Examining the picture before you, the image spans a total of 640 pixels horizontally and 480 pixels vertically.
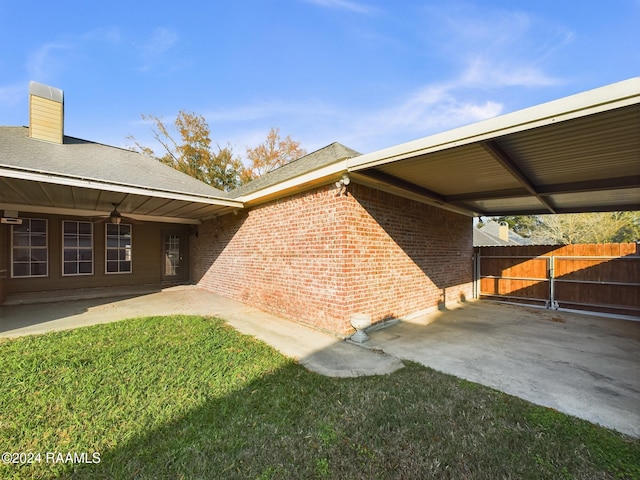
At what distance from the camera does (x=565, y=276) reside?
7.91 m

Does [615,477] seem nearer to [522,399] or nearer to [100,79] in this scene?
[522,399]

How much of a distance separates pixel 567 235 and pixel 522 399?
2580 centimetres

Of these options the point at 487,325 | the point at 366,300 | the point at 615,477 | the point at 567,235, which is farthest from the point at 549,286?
the point at 567,235

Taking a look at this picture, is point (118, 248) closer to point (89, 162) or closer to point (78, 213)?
point (78, 213)

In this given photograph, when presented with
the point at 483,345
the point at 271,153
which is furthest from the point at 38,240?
the point at 271,153

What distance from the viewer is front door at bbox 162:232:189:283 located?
10900mm

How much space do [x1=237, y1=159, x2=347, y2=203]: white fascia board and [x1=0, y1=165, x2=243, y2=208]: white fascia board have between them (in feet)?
2.49

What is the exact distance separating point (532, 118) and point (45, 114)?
448 inches

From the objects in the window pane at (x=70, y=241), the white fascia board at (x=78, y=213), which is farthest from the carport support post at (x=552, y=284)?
the window pane at (x=70, y=241)

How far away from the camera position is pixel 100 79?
340 inches

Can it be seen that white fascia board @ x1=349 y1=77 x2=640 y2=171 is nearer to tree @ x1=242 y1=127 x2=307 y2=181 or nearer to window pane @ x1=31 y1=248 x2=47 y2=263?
window pane @ x1=31 y1=248 x2=47 y2=263

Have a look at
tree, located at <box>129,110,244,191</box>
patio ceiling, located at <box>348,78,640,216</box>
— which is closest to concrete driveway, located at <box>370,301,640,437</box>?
patio ceiling, located at <box>348,78,640,216</box>

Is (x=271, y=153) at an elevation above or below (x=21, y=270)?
above

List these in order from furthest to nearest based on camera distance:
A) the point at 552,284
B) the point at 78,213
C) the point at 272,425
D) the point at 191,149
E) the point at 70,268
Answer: the point at 191,149, the point at 70,268, the point at 78,213, the point at 552,284, the point at 272,425
